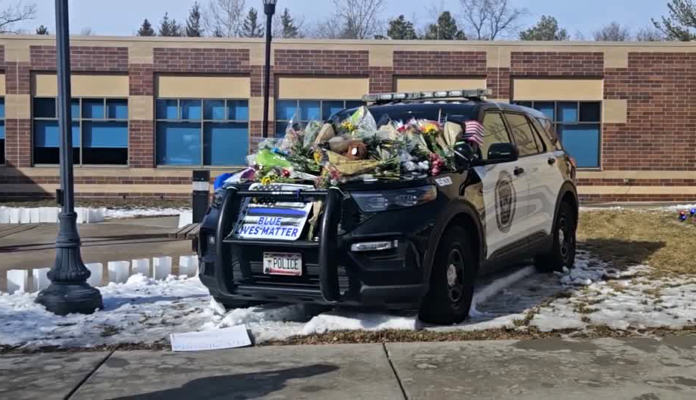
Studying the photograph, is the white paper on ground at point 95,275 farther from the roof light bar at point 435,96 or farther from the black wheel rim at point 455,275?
the black wheel rim at point 455,275

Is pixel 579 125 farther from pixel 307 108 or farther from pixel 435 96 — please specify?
pixel 435 96

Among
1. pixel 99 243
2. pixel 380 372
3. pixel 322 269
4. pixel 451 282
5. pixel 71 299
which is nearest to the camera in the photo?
pixel 380 372

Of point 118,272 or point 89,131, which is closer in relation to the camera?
point 118,272

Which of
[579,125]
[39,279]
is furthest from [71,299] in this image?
[579,125]

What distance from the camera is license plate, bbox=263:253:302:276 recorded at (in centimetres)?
598

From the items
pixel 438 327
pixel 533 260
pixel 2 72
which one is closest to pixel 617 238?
pixel 533 260

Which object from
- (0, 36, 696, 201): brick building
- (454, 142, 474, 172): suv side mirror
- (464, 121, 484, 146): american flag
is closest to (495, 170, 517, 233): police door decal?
(464, 121, 484, 146): american flag

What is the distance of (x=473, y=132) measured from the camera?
7.10m

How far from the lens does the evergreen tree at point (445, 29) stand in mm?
60000

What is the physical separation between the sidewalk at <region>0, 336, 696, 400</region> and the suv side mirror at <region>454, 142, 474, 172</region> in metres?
1.52

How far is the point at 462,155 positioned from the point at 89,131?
18.7 m

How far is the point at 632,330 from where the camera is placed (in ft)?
21.0

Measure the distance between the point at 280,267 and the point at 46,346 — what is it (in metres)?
1.90

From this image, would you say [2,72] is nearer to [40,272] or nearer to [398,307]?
[40,272]
